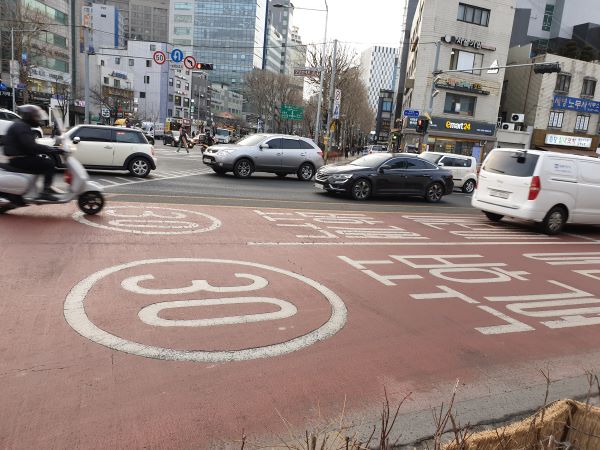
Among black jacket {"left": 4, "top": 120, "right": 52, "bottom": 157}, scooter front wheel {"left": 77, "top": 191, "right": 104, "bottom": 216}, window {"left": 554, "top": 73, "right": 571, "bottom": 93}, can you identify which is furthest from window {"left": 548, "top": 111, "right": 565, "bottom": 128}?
black jacket {"left": 4, "top": 120, "right": 52, "bottom": 157}

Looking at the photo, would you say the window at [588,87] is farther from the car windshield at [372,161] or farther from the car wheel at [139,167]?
the car wheel at [139,167]

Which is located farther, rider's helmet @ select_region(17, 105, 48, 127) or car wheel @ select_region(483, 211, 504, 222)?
car wheel @ select_region(483, 211, 504, 222)

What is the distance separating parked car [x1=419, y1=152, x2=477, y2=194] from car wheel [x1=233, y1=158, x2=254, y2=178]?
28.1 feet

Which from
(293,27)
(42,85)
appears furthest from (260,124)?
(293,27)

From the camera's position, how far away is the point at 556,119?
46.5m

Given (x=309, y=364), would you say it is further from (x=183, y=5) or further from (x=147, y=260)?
(x=183, y=5)

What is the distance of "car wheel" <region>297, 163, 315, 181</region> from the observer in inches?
774

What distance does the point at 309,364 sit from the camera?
12.3ft

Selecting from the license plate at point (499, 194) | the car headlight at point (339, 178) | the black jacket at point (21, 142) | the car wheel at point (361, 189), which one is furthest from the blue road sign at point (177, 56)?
the license plate at point (499, 194)

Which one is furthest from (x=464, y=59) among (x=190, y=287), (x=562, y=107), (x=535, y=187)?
(x=190, y=287)

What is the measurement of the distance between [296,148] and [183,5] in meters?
127

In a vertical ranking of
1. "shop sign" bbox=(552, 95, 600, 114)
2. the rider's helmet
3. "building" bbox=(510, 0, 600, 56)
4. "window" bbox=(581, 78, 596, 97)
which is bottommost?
the rider's helmet

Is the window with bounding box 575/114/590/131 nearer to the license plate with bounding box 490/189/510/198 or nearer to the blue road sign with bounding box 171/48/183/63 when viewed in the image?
the blue road sign with bounding box 171/48/183/63

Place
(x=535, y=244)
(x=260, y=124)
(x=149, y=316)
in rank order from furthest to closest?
(x=260, y=124) → (x=535, y=244) → (x=149, y=316)
